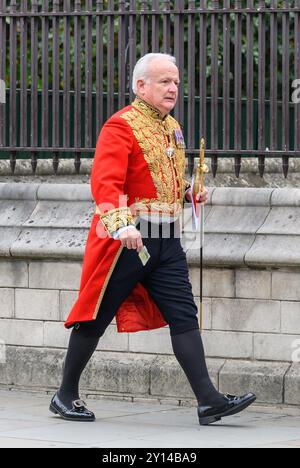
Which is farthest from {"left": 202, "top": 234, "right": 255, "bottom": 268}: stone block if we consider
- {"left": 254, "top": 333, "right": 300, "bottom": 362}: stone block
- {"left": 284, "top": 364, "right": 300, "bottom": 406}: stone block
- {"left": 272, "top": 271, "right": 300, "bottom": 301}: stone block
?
{"left": 284, "top": 364, "right": 300, "bottom": 406}: stone block

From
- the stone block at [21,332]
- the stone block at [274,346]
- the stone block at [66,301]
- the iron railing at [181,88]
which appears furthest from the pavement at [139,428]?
the iron railing at [181,88]

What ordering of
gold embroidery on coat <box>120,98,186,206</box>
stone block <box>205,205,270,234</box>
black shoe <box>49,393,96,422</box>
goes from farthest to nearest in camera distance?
1. stone block <box>205,205,270,234</box>
2. black shoe <box>49,393,96,422</box>
3. gold embroidery on coat <box>120,98,186,206</box>

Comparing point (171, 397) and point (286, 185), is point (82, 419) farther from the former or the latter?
point (286, 185)

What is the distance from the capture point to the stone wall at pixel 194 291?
7.87 metres

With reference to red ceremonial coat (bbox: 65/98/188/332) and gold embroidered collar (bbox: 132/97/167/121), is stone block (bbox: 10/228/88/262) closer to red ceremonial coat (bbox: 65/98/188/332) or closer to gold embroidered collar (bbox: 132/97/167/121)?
red ceremonial coat (bbox: 65/98/188/332)

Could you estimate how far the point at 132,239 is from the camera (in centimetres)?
679

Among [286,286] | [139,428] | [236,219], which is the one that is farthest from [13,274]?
[139,428]

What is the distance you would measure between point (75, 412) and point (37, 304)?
1.44 meters

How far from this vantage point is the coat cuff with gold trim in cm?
687

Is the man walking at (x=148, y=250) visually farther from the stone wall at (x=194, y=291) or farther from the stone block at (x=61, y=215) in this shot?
the stone block at (x=61, y=215)

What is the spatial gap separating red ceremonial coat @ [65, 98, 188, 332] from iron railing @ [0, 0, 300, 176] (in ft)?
3.32

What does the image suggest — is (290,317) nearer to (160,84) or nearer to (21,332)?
(160,84)

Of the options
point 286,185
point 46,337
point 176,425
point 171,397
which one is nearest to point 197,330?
point 176,425

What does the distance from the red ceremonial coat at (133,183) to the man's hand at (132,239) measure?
9.5 inches
